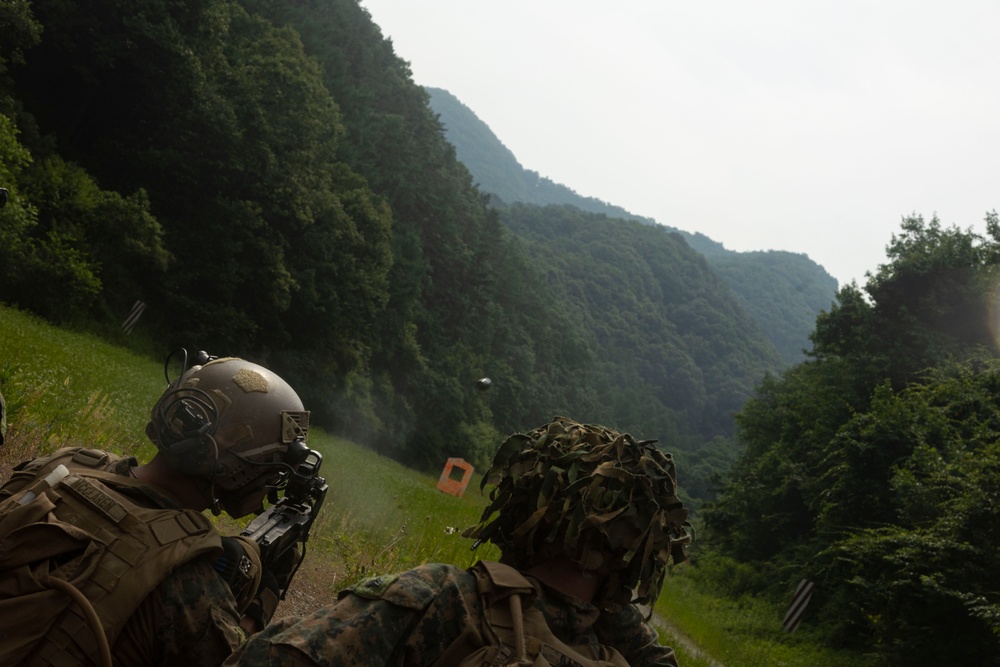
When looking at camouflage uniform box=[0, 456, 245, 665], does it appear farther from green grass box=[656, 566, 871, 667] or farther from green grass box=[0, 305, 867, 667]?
green grass box=[656, 566, 871, 667]

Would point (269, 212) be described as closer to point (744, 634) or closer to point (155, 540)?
point (744, 634)

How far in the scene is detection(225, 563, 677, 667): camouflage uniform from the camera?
2279mm

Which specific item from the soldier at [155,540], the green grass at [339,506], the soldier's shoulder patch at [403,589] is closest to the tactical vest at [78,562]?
the soldier at [155,540]

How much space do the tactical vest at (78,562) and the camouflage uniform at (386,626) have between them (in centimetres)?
45

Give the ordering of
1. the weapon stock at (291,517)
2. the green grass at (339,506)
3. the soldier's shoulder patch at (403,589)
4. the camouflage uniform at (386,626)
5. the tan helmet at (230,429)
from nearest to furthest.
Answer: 1. the camouflage uniform at (386,626)
2. the soldier's shoulder patch at (403,589)
3. the tan helmet at (230,429)
4. the weapon stock at (291,517)
5. the green grass at (339,506)

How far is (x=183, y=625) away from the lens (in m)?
2.64

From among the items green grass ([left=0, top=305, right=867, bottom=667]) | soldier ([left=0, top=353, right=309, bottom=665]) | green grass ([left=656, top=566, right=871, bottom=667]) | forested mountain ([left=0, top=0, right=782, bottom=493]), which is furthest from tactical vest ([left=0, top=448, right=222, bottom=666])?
forested mountain ([left=0, top=0, right=782, bottom=493])

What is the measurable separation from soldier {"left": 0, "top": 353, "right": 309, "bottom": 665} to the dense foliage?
14.7 meters

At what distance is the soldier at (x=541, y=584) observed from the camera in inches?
92.8

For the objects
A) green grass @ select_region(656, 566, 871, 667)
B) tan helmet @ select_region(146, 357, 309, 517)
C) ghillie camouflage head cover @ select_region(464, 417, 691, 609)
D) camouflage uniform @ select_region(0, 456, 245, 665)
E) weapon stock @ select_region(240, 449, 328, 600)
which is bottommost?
green grass @ select_region(656, 566, 871, 667)

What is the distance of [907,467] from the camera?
77.8ft

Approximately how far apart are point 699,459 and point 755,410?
222 ft

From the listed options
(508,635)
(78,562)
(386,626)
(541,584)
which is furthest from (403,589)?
(78,562)

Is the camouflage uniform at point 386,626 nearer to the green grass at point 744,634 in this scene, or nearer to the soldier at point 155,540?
the soldier at point 155,540
